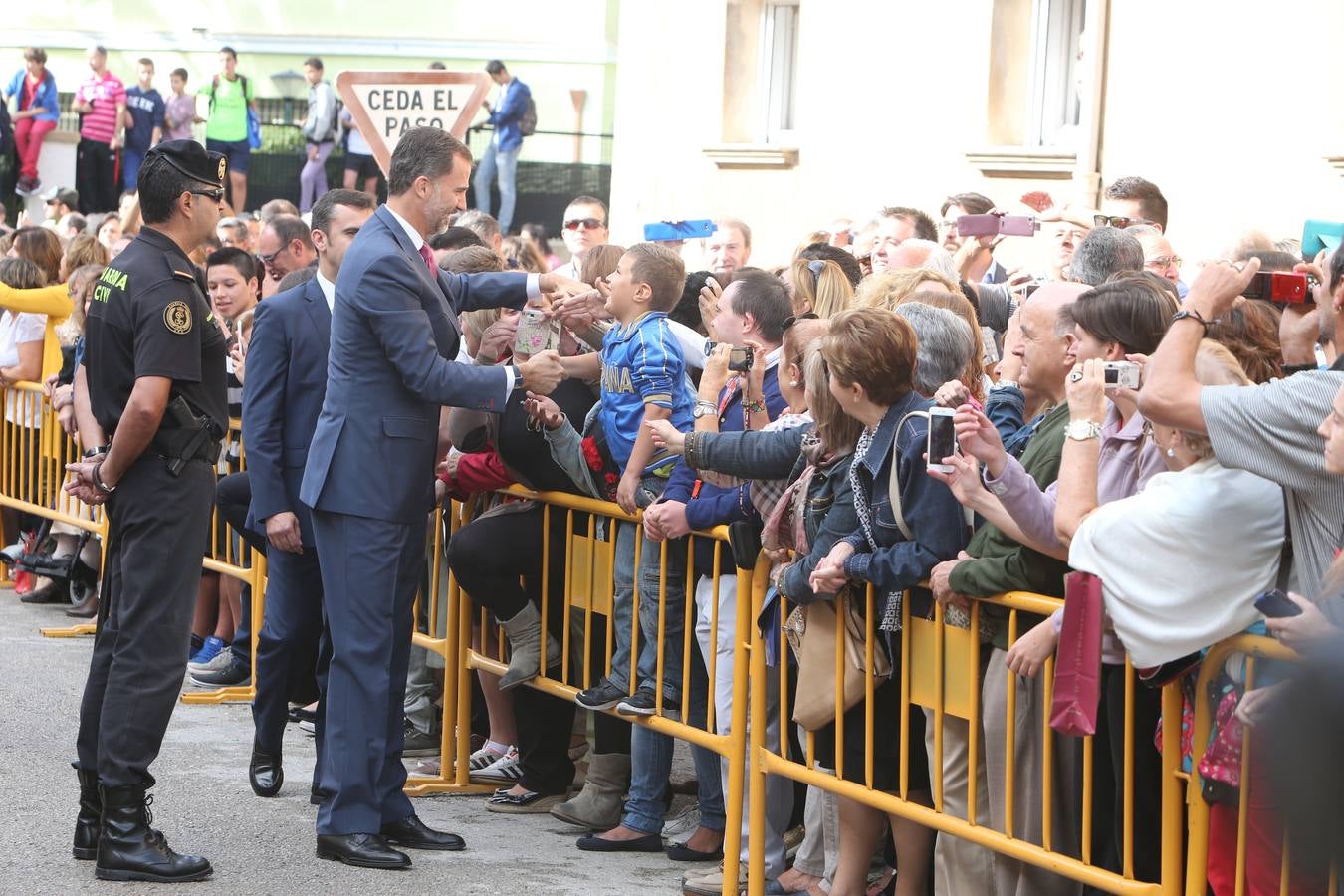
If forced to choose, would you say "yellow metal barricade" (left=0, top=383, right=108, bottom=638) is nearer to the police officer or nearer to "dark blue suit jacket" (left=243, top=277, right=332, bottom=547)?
"dark blue suit jacket" (left=243, top=277, right=332, bottom=547)

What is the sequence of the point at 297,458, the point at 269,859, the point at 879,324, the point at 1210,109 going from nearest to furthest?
the point at 879,324
the point at 269,859
the point at 297,458
the point at 1210,109

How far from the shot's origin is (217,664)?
9469 millimetres

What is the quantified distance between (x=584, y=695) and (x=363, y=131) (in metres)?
4.17

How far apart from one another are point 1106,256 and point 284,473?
128 inches

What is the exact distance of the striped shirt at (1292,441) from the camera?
4.30m

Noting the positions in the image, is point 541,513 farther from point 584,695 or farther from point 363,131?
point 363,131

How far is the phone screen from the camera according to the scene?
5.10 meters

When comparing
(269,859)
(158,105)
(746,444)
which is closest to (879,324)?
(746,444)

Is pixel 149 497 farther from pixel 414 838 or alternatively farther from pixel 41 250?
pixel 41 250

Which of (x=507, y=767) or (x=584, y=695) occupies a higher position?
(x=584, y=695)

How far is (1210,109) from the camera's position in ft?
42.1

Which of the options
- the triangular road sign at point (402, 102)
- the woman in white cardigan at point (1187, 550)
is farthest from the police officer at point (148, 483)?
the triangular road sign at point (402, 102)

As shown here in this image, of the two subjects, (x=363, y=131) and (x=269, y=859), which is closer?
(x=269, y=859)

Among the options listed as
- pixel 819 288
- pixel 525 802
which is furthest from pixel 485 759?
pixel 819 288
